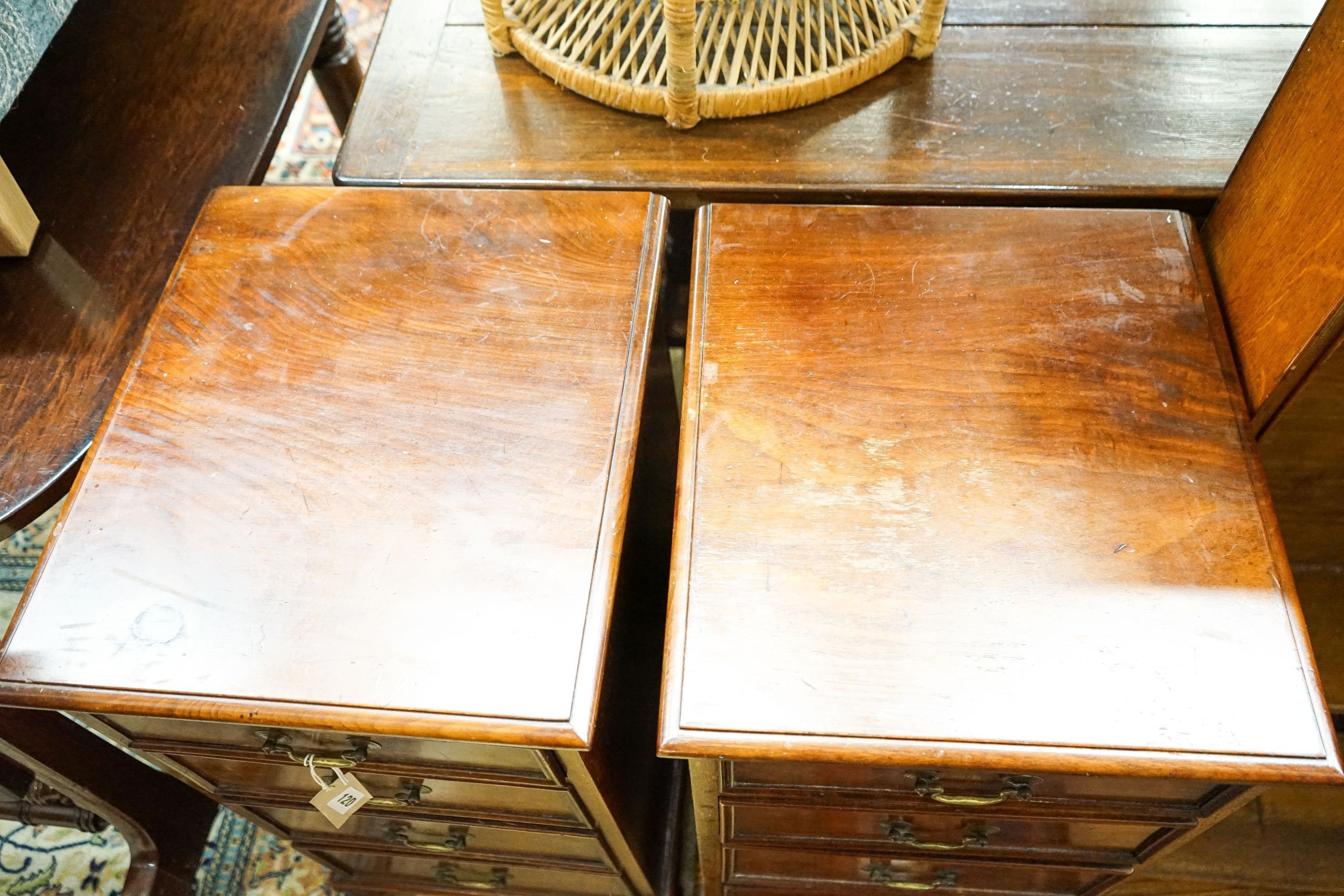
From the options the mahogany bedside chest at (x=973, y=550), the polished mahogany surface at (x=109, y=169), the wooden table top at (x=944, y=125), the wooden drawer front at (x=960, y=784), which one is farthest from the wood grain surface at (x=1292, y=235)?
the polished mahogany surface at (x=109, y=169)

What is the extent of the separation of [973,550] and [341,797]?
0.51m

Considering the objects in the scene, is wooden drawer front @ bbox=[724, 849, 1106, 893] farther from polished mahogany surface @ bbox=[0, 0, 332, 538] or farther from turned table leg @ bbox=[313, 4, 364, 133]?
turned table leg @ bbox=[313, 4, 364, 133]

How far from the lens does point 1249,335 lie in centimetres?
69

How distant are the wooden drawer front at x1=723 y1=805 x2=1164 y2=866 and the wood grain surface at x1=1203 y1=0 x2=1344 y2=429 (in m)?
0.36

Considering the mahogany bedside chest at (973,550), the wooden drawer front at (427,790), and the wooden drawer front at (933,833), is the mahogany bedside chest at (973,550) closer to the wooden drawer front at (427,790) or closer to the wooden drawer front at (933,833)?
the wooden drawer front at (933,833)

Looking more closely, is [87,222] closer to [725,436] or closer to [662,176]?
[662,176]

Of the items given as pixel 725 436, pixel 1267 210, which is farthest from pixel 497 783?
pixel 1267 210

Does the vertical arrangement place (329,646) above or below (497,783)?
above

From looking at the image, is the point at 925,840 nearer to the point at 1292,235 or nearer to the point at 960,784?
the point at 960,784

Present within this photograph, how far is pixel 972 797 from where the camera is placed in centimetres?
67

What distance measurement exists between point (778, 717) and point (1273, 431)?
0.46m

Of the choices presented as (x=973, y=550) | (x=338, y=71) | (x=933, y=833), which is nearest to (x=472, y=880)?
(x=933, y=833)

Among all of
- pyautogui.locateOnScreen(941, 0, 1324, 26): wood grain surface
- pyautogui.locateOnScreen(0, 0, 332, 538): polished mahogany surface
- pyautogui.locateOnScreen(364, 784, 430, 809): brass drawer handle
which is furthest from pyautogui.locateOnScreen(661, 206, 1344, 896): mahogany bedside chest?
pyautogui.locateOnScreen(0, 0, 332, 538): polished mahogany surface

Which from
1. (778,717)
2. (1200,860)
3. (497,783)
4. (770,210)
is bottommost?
(1200,860)
